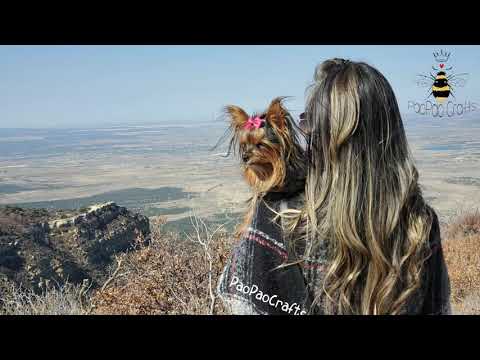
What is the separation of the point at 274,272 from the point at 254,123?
56cm

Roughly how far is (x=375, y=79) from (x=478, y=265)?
19.2 feet

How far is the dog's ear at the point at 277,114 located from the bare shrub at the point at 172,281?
275 cm

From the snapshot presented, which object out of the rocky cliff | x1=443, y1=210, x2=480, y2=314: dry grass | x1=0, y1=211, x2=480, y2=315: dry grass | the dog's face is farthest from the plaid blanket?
the rocky cliff

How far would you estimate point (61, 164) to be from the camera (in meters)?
13.3

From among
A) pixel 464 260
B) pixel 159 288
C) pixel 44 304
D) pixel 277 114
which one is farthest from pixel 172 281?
pixel 464 260

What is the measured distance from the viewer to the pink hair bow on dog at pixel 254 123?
1942 mm

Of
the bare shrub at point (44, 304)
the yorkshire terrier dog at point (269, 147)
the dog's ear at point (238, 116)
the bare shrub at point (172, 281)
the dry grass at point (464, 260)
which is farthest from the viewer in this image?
the dry grass at point (464, 260)

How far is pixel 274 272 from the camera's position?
5.78 feet

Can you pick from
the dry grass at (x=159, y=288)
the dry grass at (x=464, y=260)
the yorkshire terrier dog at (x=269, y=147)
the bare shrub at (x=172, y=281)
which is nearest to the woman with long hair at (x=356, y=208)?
the yorkshire terrier dog at (x=269, y=147)

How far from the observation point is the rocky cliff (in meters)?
7.99

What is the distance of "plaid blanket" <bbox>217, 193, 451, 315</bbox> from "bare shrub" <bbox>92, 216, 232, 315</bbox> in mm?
2804

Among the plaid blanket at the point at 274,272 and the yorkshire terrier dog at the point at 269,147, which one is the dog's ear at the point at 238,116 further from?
the plaid blanket at the point at 274,272

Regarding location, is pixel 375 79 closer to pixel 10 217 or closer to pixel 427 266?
pixel 427 266

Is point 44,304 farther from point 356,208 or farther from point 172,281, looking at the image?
point 356,208
